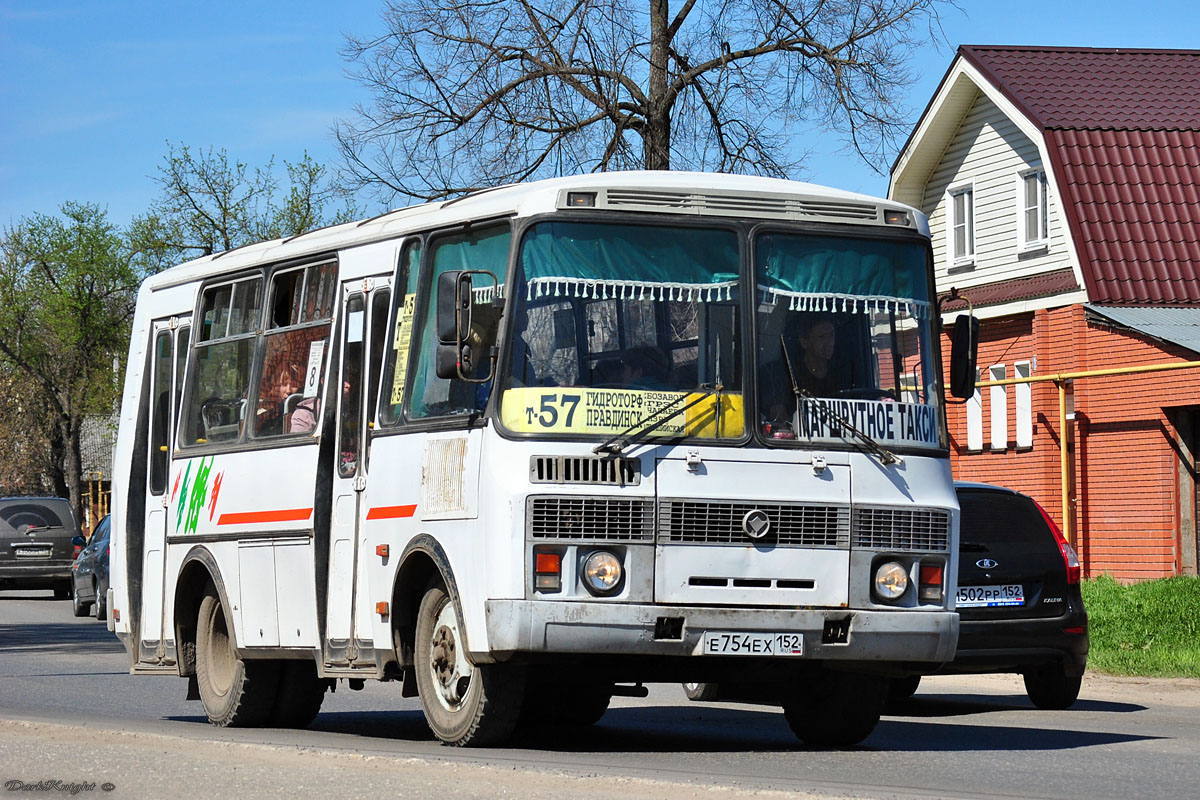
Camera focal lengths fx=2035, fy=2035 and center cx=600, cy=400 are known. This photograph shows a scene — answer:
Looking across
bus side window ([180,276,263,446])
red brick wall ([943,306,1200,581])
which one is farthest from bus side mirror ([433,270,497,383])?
red brick wall ([943,306,1200,581])

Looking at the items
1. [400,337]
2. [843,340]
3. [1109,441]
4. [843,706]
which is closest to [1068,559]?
[843,706]

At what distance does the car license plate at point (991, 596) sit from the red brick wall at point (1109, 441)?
1438cm

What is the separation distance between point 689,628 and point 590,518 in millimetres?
714

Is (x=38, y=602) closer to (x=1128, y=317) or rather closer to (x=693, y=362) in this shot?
(x=1128, y=317)

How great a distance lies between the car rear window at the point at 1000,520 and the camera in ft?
45.9

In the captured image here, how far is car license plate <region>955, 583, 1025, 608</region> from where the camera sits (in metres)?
13.6

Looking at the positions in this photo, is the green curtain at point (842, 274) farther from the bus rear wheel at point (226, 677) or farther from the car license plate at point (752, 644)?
the bus rear wheel at point (226, 677)

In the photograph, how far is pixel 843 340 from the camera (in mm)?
10383

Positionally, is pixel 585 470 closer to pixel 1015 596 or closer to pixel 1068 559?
pixel 1015 596

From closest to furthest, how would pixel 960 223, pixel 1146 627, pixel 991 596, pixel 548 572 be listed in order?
pixel 548 572 → pixel 991 596 → pixel 1146 627 → pixel 960 223

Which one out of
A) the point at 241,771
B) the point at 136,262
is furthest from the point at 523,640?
the point at 136,262

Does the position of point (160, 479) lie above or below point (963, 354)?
below

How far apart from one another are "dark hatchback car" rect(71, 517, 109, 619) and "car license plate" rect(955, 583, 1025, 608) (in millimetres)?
17568

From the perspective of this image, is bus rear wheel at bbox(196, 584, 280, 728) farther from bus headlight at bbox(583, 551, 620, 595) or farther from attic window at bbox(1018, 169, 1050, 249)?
attic window at bbox(1018, 169, 1050, 249)
